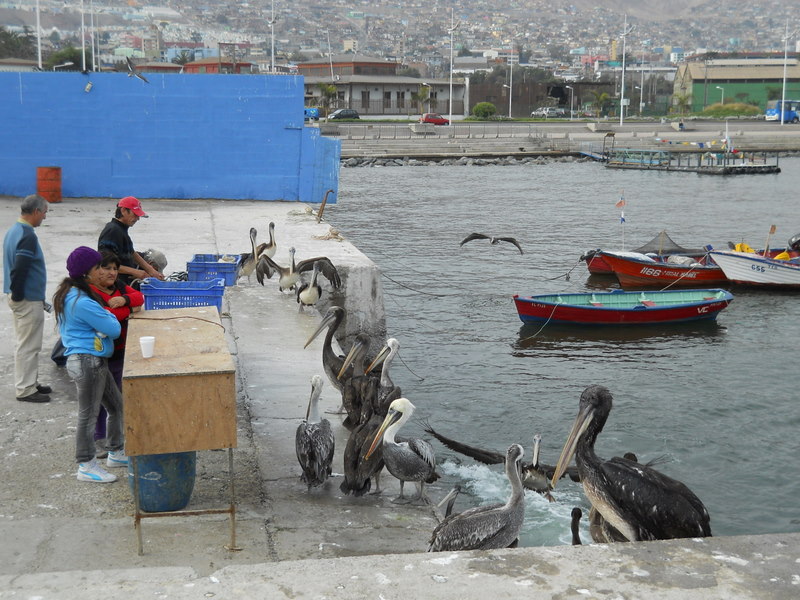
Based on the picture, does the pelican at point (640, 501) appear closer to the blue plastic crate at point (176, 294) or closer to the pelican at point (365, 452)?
the pelican at point (365, 452)

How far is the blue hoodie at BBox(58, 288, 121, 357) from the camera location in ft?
23.1

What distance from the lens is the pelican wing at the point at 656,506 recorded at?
6.62 metres

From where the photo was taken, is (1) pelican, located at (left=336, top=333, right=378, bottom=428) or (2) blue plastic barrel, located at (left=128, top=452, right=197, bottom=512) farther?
(1) pelican, located at (left=336, top=333, right=378, bottom=428)

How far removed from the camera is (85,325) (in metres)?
7.14

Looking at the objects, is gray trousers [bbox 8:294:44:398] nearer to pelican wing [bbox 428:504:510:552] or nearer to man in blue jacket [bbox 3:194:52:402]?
man in blue jacket [bbox 3:194:52:402]

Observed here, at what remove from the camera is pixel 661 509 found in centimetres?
662

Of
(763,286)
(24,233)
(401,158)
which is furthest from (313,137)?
(401,158)

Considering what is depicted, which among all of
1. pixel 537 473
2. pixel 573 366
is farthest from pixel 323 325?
pixel 573 366

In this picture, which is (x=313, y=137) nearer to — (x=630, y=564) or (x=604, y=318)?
(x=604, y=318)

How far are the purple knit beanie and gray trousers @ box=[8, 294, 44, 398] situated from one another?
6.73 feet

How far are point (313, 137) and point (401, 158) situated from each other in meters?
44.3

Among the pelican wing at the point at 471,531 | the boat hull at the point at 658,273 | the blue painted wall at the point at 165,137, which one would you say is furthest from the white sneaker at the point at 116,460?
the boat hull at the point at 658,273

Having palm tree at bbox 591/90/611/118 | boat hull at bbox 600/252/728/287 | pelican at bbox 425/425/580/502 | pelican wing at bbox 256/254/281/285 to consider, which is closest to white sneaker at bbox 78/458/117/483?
pelican at bbox 425/425/580/502

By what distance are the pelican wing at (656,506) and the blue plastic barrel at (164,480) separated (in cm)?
315
